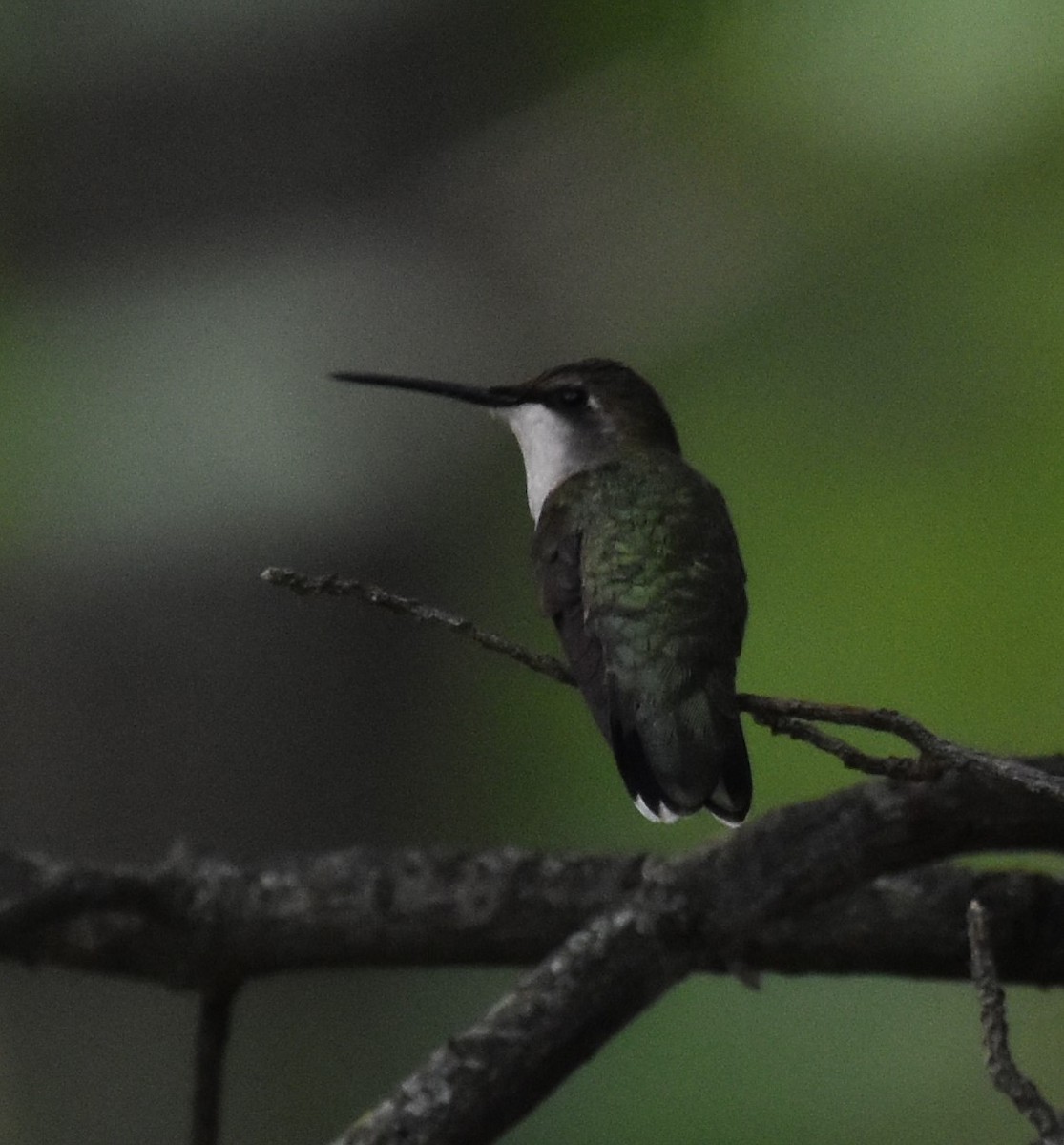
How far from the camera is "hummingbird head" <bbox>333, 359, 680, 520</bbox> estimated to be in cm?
431

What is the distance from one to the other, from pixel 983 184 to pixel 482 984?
3.37 metres

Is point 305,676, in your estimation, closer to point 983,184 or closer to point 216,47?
point 216,47

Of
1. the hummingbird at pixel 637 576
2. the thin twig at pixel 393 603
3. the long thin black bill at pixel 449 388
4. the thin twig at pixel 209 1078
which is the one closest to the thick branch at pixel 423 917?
the thin twig at pixel 209 1078

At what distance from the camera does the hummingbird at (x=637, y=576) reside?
3.21m

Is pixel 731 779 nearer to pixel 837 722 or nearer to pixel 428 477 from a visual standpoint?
pixel 837 722

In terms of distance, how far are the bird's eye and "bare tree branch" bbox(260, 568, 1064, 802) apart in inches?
62.4

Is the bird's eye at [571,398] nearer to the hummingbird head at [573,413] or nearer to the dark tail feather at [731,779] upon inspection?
the hummingbird head at [573,413]

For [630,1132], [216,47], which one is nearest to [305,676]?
[630,1132]

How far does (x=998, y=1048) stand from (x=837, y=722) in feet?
1.42

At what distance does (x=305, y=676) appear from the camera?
262 inches

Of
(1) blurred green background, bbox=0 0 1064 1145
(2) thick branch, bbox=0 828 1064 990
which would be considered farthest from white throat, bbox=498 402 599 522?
(1) blurred green background, bbox=0 0 1064 1145

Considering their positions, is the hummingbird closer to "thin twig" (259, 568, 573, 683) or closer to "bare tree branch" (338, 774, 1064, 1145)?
"bare tree branch" (338, 774, 1064, 1145)

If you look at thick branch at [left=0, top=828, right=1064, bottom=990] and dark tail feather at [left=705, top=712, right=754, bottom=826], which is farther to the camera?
thick branch at [left=0, top=828, right=1064, bottom=990]

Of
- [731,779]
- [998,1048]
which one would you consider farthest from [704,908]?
[998,1048]
